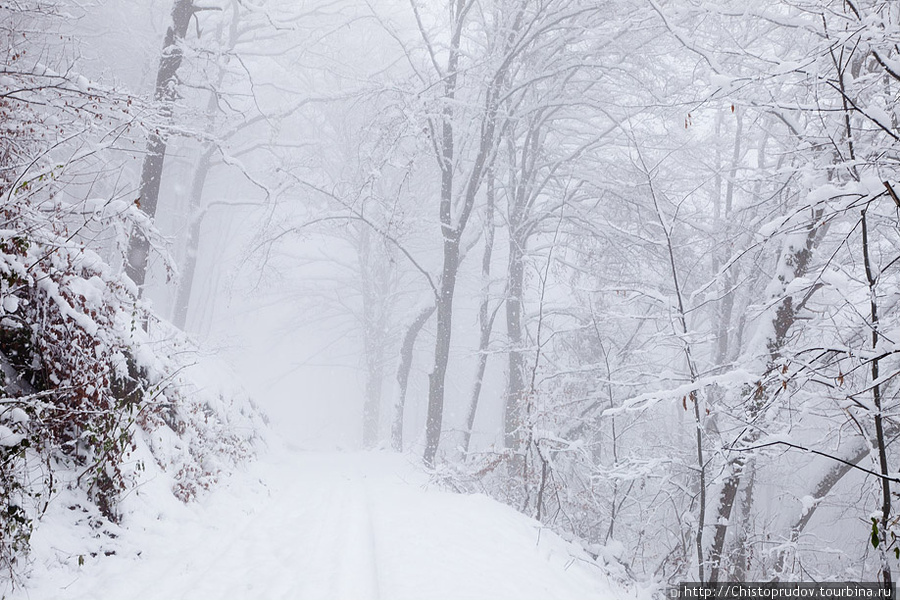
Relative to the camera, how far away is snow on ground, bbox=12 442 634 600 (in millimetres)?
4242

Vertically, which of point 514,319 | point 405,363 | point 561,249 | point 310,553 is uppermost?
point 561,249

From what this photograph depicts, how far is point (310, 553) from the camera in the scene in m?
5.33

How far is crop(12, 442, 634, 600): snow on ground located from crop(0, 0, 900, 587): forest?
278 millimetres

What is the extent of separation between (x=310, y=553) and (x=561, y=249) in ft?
36.1

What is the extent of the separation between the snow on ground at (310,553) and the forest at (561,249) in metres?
0.28

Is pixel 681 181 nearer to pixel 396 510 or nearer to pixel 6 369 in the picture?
pixel 396 510

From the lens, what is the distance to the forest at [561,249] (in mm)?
4055

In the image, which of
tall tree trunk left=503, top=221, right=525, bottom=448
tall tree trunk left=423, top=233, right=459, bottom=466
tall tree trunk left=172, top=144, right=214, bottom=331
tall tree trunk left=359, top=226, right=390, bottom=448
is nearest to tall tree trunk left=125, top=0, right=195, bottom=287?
tall tree trunk left=423, top=233, right=459, bottom=466

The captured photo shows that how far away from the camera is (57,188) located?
16.8 feet

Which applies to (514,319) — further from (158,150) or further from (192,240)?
(192,240)

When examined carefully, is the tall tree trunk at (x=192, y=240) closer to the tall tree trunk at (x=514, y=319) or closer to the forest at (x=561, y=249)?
the forest at (x=561, y=249)

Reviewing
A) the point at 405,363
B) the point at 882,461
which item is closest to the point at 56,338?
the point at 882,461

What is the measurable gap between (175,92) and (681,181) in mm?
11030

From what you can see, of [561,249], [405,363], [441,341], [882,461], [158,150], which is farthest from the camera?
[405,363]
